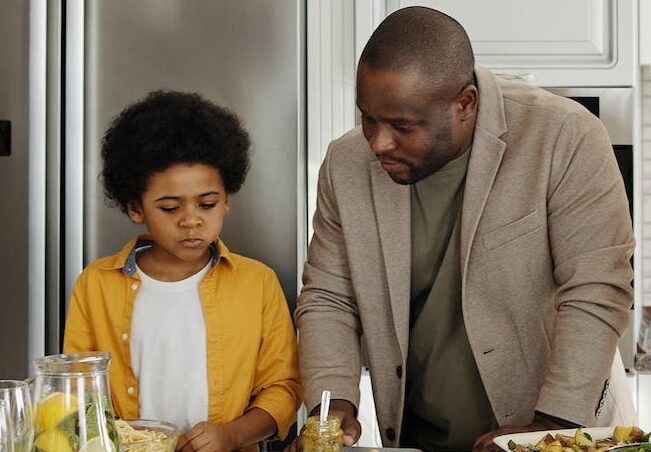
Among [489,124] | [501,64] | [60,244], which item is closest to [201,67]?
[60,244]

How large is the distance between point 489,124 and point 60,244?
1117mm

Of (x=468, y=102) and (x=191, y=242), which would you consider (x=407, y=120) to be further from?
(x=191, y=242)

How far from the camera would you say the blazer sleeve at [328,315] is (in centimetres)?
Answer: 159

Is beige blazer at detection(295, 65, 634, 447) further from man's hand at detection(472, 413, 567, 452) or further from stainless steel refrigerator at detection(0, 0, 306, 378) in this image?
stainless steel refrigerator at detection(0, 0, 306, 378)

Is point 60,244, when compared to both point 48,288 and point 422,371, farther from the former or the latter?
point 422,371

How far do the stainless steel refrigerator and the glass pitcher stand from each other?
1.27 meters

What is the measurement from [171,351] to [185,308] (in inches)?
3.3

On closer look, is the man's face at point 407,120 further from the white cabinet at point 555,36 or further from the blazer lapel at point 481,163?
the white cabinet at point 555,36

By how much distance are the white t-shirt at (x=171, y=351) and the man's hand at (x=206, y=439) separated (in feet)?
0.52

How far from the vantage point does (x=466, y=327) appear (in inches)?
61.5

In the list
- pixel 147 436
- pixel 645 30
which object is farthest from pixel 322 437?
pixel 645 30

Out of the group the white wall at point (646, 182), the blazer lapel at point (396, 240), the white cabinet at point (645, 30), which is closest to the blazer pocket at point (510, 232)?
the blazer lapel at point (396, 240)

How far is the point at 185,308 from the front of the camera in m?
1.76

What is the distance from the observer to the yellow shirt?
5.57 ft
